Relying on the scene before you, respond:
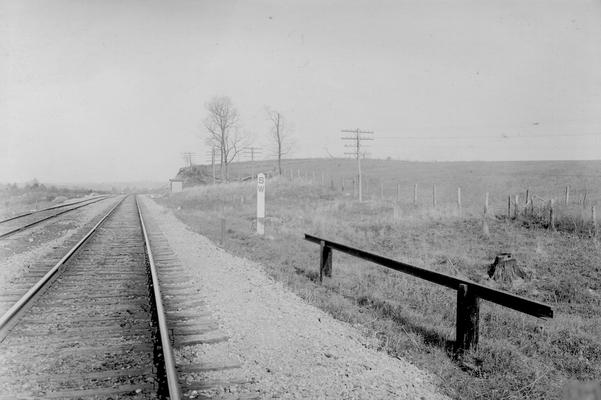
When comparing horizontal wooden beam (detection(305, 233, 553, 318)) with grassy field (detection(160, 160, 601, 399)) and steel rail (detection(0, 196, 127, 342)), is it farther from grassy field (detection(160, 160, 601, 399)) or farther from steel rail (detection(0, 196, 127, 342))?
steel rail (detection(0, 196, 127, 342))

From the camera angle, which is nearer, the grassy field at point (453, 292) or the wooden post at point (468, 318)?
the grassy field at point (453, 292)

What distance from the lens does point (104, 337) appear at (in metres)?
5.38

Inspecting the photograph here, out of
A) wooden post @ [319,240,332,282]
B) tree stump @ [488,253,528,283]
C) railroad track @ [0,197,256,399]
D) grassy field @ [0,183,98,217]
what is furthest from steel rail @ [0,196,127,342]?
grassy field @ [0,183,98,217]

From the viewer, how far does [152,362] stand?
15.1ft

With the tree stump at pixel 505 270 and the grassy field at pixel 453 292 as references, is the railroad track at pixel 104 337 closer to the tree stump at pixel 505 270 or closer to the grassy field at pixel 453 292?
the grassy field at pixel 453 292

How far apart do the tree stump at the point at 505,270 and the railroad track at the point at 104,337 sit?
280 inches

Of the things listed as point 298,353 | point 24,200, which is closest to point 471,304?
point 298,353

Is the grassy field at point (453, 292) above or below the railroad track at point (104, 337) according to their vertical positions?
below

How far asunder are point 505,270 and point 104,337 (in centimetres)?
901

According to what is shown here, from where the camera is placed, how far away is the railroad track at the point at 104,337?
410cm

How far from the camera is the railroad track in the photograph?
4.10 metres

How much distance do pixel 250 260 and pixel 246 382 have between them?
753 cm

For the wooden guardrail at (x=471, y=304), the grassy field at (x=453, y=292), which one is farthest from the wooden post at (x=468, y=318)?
the grassy field at (x=453, y=292)

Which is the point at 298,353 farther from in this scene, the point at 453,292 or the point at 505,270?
the point at 505,270
